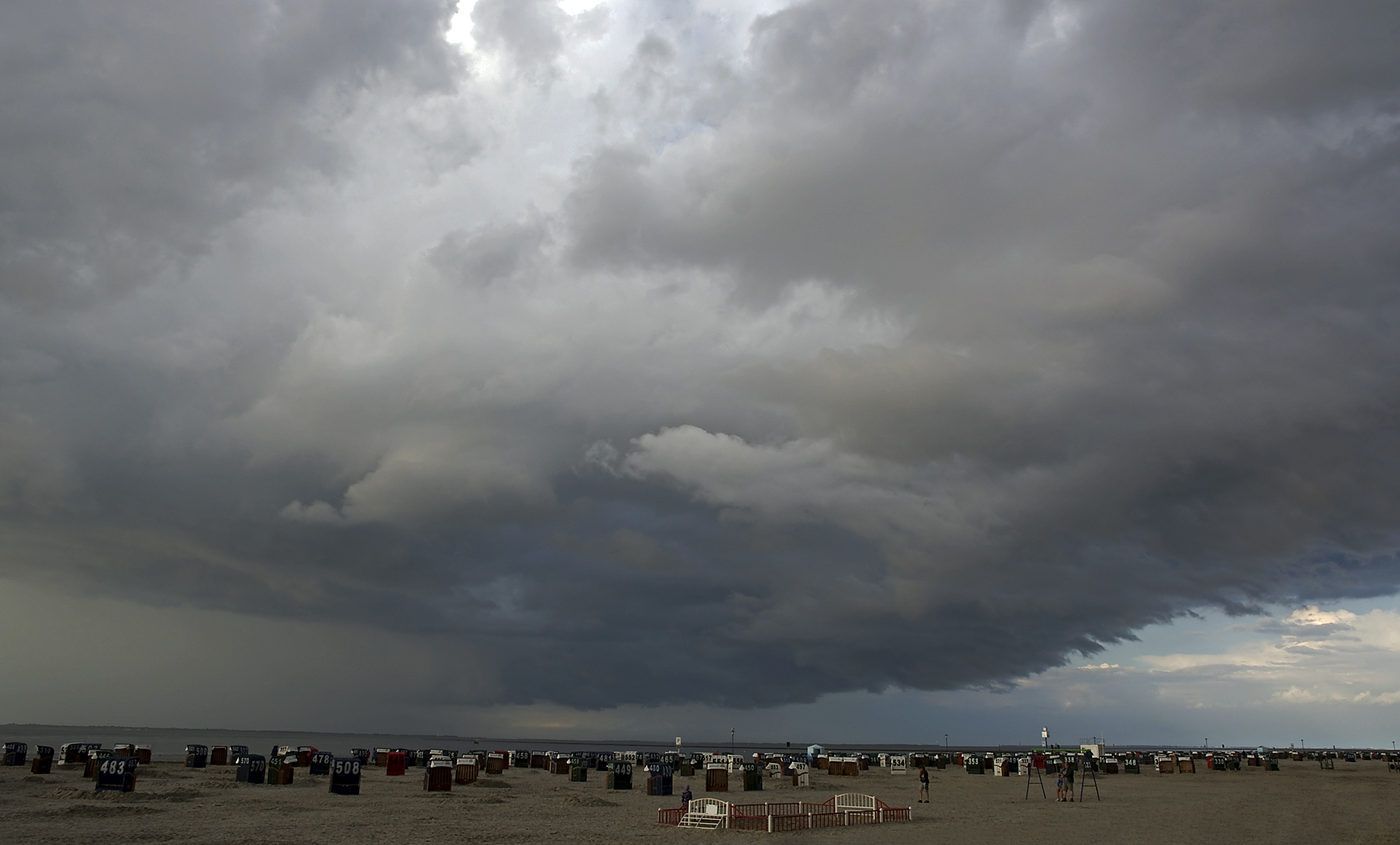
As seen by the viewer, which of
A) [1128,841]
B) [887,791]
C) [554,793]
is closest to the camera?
[1128,841]

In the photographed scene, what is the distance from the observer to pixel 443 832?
35281mm

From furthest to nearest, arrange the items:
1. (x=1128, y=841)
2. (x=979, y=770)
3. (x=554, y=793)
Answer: (x=979, y=770) < (x=554, y=793) < (x=1128, y=841)

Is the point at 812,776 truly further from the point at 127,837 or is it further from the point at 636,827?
the point at 127,837

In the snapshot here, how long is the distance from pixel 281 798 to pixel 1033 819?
41451mm

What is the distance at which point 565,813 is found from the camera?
45156mm

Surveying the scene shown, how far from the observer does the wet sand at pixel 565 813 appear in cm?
3456

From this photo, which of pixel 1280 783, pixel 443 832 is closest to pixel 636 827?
pixel 443 832

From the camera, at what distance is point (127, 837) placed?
3147 centimetres

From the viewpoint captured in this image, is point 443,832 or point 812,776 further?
point 812,776

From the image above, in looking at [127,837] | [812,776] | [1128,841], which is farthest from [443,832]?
[812,776]

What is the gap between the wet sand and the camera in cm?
3456

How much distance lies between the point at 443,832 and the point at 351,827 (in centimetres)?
411

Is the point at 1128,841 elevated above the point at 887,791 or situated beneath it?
elevated above

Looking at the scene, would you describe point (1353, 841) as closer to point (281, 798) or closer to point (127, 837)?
point (127, 837)
